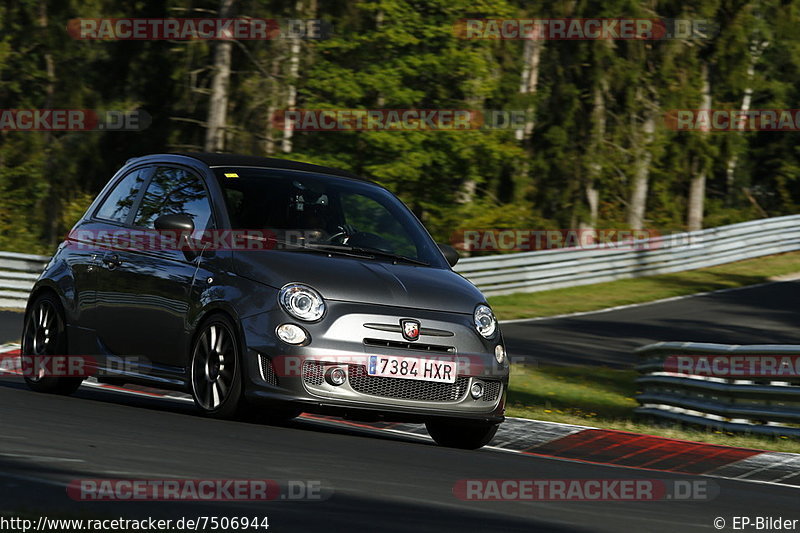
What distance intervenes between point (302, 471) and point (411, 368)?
175cm

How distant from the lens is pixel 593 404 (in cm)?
1465

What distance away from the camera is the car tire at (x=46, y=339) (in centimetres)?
984

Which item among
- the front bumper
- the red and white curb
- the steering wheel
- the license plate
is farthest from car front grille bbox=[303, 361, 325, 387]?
the red and white curb

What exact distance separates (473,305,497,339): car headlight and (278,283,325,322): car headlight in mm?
1056

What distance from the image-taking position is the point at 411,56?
3394 centimetres

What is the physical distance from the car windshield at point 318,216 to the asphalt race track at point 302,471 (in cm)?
123

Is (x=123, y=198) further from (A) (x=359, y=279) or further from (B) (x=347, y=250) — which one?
(A) (x=359, y=279)

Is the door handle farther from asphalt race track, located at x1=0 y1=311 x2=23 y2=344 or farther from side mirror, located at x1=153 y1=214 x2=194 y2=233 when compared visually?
asphalt race track, located at x1=0 y1=311 x2=23 y2=344

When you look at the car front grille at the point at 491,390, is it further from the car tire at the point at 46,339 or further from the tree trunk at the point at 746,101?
the tree trunk at the point at 746,101

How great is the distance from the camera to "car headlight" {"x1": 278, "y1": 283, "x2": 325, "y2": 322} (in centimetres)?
796

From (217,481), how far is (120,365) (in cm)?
364

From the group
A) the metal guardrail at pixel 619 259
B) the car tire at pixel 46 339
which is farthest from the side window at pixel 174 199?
the metal guardrail at pixel 619 259

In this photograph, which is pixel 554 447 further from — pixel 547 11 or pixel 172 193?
pixel 547 11

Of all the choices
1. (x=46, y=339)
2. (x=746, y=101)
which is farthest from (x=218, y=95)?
(x=746, y=101)
